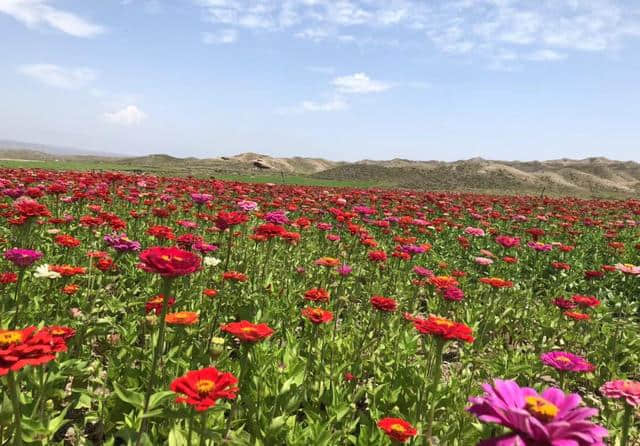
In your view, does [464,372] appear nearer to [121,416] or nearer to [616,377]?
[616,377]

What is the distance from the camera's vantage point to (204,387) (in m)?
1.75

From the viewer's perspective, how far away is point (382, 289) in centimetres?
638

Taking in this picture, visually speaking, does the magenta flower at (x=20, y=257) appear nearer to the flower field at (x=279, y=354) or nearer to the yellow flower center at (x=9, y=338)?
the flower field at (x=279, y=354)

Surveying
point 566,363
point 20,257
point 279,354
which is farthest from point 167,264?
point 566,363

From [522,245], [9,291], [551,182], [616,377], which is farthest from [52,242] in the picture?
[551,182]

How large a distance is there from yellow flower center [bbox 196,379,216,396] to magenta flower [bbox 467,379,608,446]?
3.72 ft

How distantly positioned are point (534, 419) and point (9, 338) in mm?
1970

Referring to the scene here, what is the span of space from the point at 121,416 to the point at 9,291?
7.82ft

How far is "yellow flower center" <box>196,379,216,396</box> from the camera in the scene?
172cm

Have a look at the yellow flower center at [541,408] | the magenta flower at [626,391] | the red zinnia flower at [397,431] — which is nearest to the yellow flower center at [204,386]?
the red zinnia flower at [397,431]

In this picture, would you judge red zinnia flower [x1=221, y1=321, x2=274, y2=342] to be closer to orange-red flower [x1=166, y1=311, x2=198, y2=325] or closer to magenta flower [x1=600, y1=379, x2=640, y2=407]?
orange-red flower [x1=166, y1=311, x2=198, y2=325]

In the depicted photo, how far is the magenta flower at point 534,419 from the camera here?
1013mm

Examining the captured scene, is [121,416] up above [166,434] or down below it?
below

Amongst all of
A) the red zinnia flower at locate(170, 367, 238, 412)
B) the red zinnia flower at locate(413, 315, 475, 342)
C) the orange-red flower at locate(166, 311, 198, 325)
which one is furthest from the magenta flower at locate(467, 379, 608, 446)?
the orange-red flower at locate(166, 311, 198, 325)
